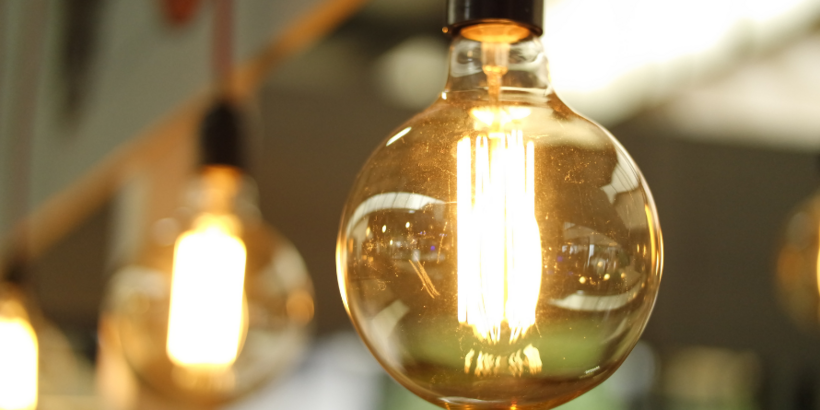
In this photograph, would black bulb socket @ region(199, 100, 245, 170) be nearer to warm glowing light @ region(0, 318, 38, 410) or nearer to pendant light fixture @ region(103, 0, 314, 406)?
pendant light fixture @ region(103, 0, 314, 406)

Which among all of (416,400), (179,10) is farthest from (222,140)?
(416,400)

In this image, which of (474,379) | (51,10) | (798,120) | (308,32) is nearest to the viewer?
(474,379)

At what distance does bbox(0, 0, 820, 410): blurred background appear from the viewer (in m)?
1.62

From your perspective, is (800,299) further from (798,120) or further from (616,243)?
(798,120)

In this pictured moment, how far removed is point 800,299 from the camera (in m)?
1.20

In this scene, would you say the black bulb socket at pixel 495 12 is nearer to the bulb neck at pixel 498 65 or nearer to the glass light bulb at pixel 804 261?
the bulb neck at pixel 498 65

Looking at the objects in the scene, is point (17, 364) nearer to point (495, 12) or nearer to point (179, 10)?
point (179, 10)

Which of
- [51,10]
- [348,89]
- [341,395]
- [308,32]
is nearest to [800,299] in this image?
[308,32]

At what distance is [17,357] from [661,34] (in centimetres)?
156

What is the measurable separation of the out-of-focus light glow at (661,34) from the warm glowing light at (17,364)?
3.88 ft

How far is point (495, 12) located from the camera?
325 millimetres

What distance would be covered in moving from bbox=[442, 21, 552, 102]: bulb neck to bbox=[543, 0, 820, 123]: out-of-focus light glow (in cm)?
161

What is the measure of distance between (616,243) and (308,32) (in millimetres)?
662

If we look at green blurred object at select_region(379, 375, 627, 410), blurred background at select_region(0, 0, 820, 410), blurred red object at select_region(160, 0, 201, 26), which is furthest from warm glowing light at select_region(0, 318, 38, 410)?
green blurred object at select_region(379, 375, 627, 410)
